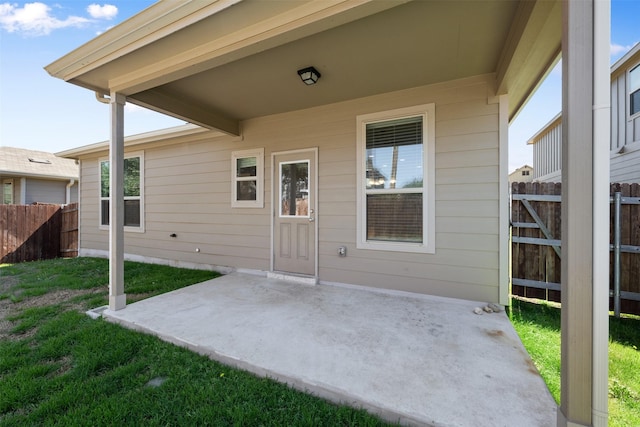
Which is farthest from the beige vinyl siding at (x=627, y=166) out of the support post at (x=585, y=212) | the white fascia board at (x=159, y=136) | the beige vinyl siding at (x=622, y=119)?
the white fascia board at (x=159, y=136)

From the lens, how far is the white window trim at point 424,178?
134 inches

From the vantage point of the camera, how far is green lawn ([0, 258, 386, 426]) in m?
1.55

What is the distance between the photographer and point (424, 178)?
3.44 metres

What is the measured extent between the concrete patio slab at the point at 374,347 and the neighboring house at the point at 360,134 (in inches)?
14.7

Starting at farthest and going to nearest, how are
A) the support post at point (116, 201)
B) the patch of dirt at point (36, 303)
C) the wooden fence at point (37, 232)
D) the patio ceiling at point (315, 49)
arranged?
the wooden fence at point (37, 232) < the support post at point (116, 201) < the patch of dirt at point (36, 303) < the patio ceiling at point (315, 49)

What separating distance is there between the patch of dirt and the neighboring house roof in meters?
8.67

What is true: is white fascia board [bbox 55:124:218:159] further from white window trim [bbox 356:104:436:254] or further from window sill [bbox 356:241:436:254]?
window sill [bbox 356:241:436:254]

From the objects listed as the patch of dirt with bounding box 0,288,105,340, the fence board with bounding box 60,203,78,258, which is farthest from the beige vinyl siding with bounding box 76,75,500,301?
the fence board with bounding box 60,203,78,258

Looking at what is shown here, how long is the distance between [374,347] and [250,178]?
3.51 metres

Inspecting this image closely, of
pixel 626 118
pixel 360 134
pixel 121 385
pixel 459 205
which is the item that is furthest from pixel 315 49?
pixel 626 118

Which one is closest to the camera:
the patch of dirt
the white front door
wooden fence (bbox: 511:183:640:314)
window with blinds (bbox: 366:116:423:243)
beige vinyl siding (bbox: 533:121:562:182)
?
the patch of dirt

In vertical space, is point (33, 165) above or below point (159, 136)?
above

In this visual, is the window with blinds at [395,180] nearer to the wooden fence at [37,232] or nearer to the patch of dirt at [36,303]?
the patch of dirt at [36,303]

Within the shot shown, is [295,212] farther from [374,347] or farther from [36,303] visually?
[36,303]
